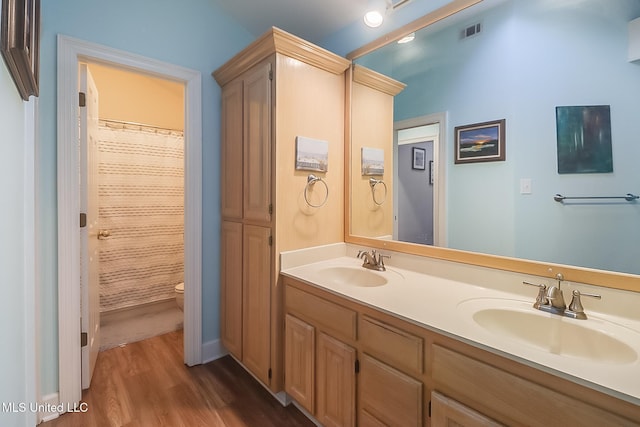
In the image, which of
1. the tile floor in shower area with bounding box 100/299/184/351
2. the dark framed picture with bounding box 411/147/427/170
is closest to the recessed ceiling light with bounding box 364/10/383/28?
the dark framed picture with bounding box 411/147/427/170

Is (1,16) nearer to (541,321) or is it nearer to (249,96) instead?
(249,96)

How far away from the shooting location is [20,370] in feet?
3.29

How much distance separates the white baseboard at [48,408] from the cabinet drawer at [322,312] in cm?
146

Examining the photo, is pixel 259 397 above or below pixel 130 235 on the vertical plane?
below

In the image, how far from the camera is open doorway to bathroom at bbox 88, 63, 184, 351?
2.93 meters

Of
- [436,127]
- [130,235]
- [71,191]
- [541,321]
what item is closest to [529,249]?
[541,321]

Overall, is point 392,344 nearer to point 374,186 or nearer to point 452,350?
point 452,350

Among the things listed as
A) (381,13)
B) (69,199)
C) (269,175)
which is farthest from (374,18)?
(69,199)

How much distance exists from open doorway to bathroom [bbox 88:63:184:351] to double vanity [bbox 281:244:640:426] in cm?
191

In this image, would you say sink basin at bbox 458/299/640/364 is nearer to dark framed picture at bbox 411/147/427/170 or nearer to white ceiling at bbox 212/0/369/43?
dark framed picture at bbox 411/147/427/170

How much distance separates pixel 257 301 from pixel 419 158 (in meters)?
1.35

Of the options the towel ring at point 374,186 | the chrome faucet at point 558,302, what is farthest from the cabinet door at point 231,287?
the chrome faucet at point 558,302

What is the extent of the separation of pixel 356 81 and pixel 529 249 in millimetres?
1486

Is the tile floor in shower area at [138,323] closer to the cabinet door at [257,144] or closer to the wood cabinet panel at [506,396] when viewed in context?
the cabinet door at [257,144]
